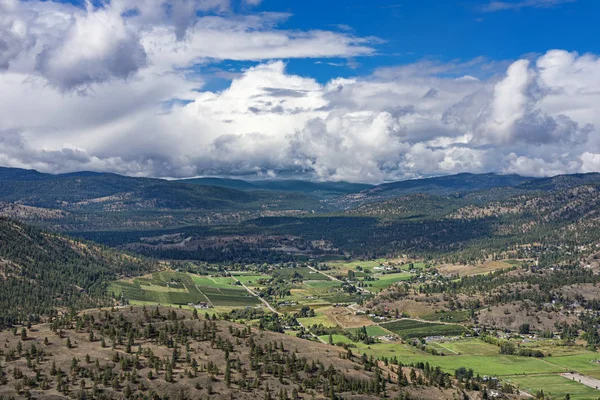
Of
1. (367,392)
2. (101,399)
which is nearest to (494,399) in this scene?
(367,392)

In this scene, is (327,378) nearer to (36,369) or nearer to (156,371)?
(156,371)

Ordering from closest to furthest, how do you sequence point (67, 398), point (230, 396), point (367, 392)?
point (67, 398) < point (230, 396) < point (367, 392)

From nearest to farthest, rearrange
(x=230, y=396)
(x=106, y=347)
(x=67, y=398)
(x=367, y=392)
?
(x=67, y=398), (x=230, y=396), (x=367, y=392), (x=106, y=347)

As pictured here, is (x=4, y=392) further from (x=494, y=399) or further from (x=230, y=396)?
(x=494, y=399)

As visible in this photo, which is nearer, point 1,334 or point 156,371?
point 156,371

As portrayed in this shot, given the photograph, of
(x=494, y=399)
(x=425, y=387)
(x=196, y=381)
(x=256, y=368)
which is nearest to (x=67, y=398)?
(x=196, y=381)

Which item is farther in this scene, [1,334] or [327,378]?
[1,334]

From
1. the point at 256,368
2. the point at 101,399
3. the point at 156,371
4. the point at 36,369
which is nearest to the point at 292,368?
the point at 256,368

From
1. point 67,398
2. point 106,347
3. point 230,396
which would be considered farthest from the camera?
point 106,347

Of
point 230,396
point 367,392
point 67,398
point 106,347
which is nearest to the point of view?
point 67,398
